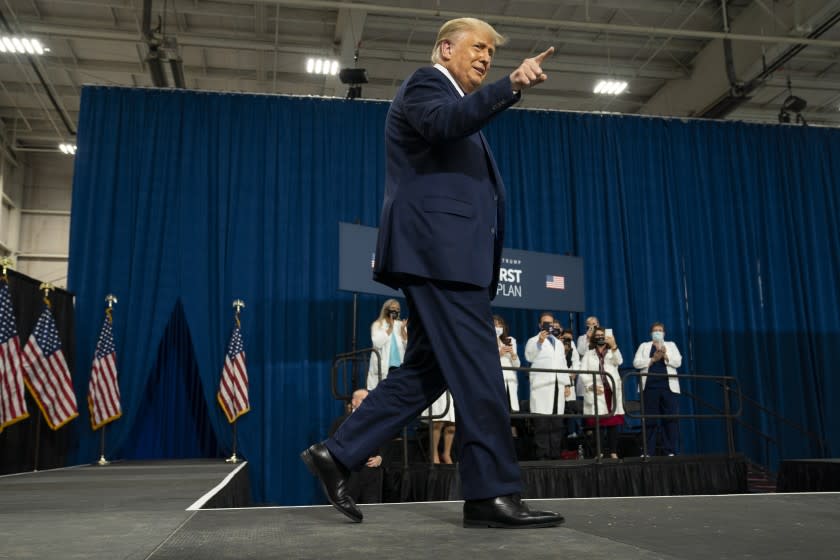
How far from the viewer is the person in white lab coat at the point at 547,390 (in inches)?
261

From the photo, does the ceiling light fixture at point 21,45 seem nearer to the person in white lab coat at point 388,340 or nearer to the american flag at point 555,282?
the person in white lab coat at point 388,340

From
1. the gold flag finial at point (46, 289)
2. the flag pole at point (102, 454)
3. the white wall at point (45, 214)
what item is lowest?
the flag pole at point (102, 454)

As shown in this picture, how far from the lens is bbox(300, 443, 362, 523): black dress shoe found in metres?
1.81

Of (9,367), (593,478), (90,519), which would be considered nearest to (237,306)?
(9,367)

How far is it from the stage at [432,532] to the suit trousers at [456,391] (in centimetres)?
16

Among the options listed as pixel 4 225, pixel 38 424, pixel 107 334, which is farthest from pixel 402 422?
pixel 4 225

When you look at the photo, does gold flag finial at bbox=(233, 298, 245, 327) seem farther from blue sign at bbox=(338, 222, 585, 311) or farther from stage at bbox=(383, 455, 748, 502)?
stage at bbox=(383, 455, 748, 502)

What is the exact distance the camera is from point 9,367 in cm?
579

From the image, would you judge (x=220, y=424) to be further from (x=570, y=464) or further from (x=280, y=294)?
(x=570, y=464)

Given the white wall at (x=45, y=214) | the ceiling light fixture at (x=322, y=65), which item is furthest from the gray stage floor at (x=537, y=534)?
the white wall at (x=45, y=214)

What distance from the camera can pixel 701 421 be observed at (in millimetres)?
9352

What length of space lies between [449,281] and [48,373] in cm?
582

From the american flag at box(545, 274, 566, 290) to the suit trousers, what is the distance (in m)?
6.04

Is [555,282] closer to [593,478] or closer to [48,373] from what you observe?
[593,478]
